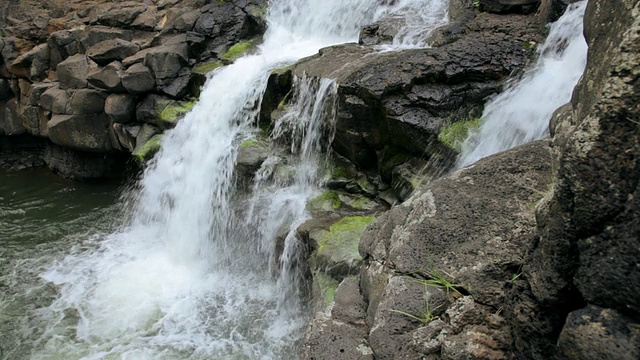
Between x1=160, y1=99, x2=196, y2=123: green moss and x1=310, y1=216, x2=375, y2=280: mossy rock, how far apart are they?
5.58m

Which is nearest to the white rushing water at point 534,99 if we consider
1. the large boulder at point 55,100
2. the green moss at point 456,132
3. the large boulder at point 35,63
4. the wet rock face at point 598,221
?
the green moss at point 456,132

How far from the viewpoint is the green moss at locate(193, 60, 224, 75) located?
11.1 meters

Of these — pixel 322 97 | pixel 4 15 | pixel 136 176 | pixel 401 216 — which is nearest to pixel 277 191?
pixel 322 97

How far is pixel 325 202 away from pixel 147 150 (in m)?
5.04

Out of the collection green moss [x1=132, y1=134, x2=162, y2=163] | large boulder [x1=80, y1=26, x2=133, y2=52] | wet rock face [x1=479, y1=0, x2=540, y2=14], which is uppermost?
wet rock face [x1=479, y1=0, x2=540, y2=14]

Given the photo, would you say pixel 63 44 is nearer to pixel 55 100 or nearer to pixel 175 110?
pixel 55 100

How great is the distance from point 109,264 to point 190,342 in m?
3.06

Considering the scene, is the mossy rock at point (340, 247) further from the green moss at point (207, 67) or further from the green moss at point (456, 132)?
the green moss at point (207, 67)

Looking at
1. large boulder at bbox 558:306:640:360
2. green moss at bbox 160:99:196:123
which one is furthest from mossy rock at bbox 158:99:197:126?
large boulder at bbox 558:306:640:360

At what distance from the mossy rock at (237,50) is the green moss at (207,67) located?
23cm

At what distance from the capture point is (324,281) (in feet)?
18.4

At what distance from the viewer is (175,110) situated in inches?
422

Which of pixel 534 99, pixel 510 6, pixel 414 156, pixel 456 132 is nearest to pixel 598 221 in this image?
pixel 456 132

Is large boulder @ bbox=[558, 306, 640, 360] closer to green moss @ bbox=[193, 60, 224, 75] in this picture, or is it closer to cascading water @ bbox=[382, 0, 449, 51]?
cascading water @ bbox=[382, 0, 449, 51]
